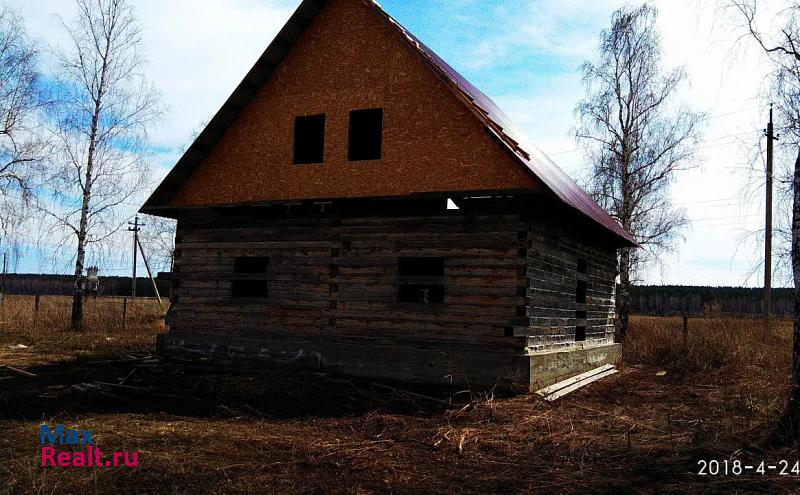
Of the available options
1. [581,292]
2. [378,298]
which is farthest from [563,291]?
[378,298]

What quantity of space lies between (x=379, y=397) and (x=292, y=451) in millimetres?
3329

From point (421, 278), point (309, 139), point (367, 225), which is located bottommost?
point (421, 278)

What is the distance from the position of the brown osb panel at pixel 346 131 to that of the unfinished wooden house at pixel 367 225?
3 centimetres

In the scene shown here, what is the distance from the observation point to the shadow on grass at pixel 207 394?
343 inches

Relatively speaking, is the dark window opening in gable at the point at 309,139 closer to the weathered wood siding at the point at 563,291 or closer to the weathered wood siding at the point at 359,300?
the weathered wood siding at the point at 359,300

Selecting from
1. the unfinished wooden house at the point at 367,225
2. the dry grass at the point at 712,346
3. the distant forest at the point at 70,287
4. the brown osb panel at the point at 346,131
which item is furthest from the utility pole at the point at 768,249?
the distant forest at the point at 70,287

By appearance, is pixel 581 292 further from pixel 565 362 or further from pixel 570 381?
pixel 570 381

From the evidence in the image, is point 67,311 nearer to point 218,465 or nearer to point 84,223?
point 84,223

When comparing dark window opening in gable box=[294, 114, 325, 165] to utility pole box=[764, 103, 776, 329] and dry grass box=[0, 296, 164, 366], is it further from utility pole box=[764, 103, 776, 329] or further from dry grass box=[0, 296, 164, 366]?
utility pole box=[764, 103, 776, 329]

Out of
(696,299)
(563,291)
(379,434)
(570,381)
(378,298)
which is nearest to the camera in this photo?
(379,434)

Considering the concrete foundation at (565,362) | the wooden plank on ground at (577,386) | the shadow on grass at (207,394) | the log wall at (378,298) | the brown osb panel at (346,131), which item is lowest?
Result: the shadow on grass at (207,394)

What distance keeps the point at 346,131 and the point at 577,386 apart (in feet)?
21.6

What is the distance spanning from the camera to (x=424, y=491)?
17.4 ft

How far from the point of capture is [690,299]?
160ft
